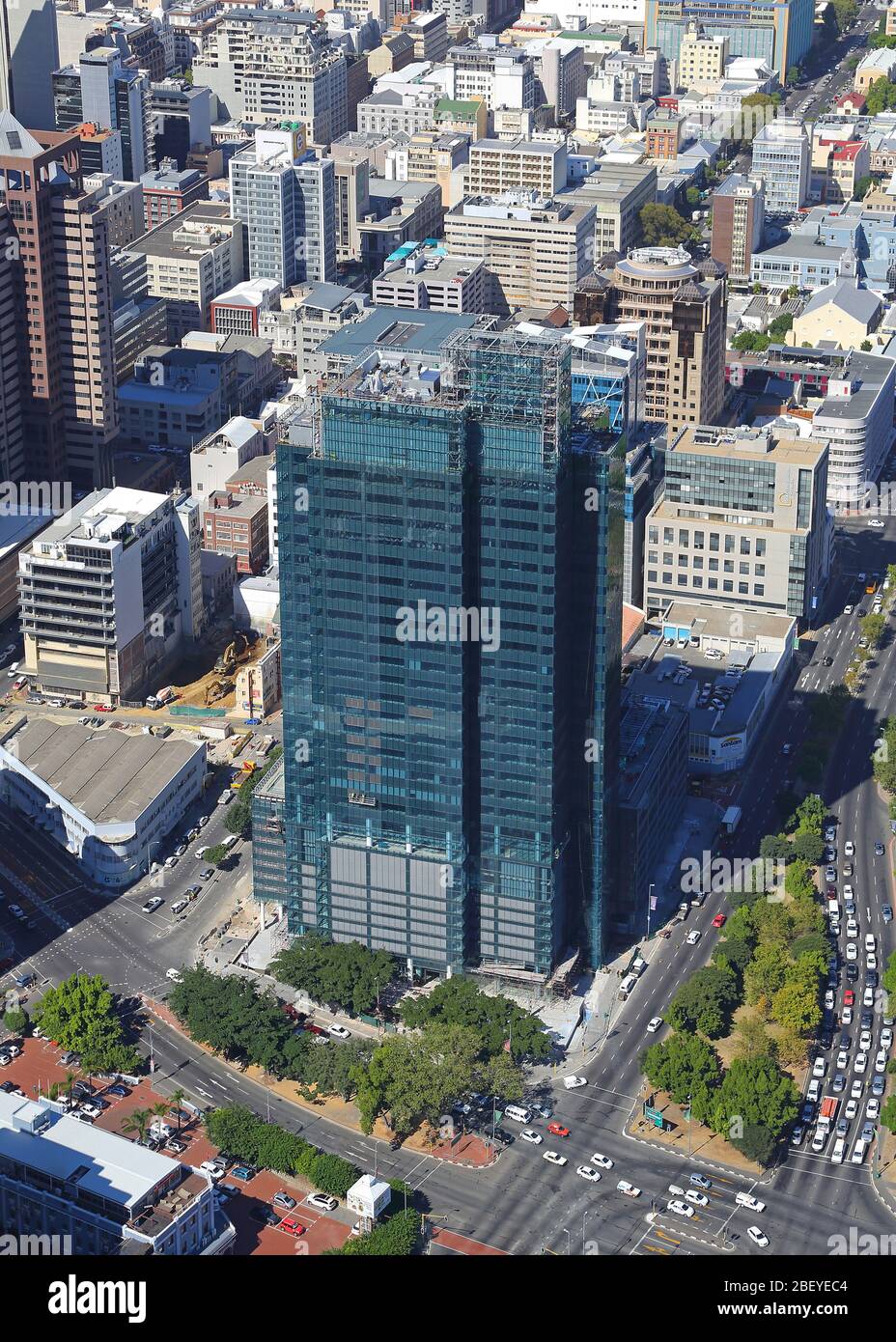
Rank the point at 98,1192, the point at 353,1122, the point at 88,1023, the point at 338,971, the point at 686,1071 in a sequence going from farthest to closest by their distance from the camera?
the point at 338,971 < the point at 88,1023 < the point at 686,1071 < the point at 353,1122 < the point at 98,1192

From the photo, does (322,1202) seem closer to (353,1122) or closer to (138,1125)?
(353,1122)

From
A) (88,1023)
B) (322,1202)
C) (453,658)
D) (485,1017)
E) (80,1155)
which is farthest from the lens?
(88,1023)

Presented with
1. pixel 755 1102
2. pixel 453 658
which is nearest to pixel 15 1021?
pixel 453 658

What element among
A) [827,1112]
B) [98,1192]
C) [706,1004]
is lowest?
[827,1112]

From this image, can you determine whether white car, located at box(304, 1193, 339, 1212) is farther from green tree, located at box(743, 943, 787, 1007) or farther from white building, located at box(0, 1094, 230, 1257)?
green tree, located at box(743, 943, 787, 1007)
